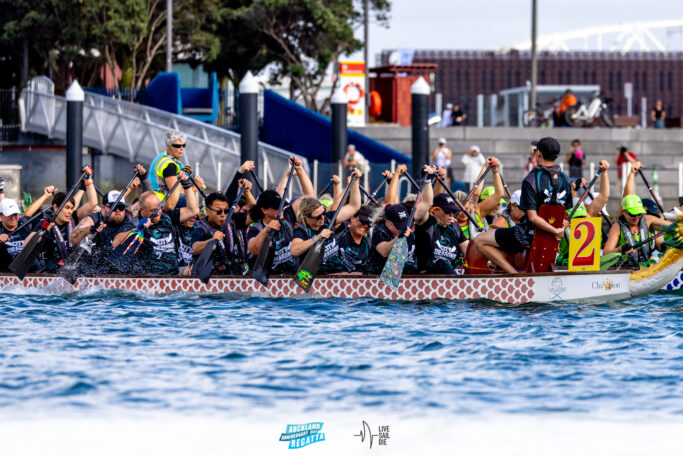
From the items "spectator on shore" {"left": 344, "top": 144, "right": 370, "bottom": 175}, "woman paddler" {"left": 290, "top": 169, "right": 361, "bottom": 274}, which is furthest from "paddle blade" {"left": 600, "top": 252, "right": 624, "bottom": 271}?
"spectator on shore" {"left": 344, "top": 144, "right": 370, "bottom": 175}

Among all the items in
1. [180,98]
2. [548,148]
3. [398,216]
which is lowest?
[398,216]

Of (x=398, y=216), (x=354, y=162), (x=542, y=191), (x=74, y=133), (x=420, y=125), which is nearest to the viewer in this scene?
(x=542, y=191)

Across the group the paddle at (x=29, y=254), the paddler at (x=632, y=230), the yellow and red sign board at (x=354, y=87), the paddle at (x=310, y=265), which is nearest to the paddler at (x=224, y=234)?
the paddle at (x=310, y=265)

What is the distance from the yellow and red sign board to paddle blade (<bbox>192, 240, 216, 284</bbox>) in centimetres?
1884

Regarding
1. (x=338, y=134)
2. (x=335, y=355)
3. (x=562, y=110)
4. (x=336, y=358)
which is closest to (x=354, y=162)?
(x=338, y=134)

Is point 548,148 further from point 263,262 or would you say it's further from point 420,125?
point 420,125

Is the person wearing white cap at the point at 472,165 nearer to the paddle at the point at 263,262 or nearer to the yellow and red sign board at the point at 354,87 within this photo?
the yellow and red sign board at the point at 354,87

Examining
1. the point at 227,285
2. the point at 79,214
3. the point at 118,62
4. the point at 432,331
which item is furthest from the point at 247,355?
the point at 118,62

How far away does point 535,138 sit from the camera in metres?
31.8

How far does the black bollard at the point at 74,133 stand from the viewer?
75.8 ft

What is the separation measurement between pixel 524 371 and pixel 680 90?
73.4m

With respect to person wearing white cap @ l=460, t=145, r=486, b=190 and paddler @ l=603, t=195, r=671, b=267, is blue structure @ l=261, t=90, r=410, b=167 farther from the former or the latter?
paddler @ l=603, t=195, r=671, b=267

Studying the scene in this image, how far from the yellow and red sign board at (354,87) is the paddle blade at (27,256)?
18.2 m

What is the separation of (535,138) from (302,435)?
25.0 meters
